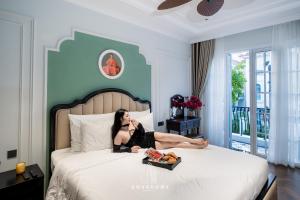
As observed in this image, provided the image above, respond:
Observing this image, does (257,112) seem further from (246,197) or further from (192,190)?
(192,190)

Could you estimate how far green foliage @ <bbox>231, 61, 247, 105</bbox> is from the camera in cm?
425

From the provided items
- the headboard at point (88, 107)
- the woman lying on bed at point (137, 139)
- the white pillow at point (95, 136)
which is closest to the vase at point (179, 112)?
the headboard at point (88, 107)

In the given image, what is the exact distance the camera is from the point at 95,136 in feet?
7.48

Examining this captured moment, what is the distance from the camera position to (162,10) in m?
2.01

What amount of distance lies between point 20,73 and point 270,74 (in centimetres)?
400

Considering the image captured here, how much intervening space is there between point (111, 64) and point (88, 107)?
0.77 meters

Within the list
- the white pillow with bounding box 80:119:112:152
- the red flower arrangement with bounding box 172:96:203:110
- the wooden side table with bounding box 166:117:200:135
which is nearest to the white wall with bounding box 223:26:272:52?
the red flower arrangement with bounding box 172:96:203:110

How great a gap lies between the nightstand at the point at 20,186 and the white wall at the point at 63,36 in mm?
403

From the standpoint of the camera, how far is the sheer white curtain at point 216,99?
4.09 meters

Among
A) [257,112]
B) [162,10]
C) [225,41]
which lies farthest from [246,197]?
[225,41]

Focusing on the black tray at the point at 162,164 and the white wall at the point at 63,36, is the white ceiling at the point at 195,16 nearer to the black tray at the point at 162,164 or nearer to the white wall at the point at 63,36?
the white wall at the point at 63,36

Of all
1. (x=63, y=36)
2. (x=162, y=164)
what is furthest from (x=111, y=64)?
(x=162, y=164)

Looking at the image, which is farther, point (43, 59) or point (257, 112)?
point (257, 112)

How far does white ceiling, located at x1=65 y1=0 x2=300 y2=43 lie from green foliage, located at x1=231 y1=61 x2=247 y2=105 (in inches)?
34.1
